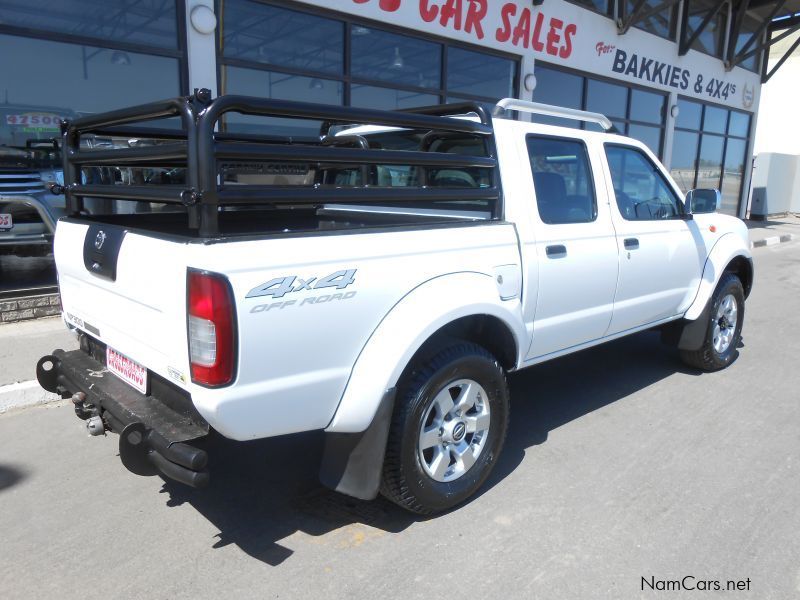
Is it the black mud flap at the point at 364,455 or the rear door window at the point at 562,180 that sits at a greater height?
the rear door window at the point at 562,180

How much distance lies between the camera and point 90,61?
6660 mm

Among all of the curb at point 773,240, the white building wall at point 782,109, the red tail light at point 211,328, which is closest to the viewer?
the red tail light at point 211,328

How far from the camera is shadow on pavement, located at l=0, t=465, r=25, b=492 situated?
10.8 feet

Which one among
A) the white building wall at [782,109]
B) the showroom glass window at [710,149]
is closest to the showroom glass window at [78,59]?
the showroom glass window at [710,149]

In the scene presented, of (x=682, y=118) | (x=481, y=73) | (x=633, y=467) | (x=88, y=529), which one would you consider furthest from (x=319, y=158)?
(x=682, y=118)

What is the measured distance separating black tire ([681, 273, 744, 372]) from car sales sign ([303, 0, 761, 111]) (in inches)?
237

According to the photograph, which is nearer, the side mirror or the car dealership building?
the side mirror

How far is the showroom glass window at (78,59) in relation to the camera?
6258 millimetres

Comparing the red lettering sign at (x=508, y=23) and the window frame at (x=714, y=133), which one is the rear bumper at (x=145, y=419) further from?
the window frame at (x=714, y=133)

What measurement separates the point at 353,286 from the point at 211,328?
580 millimetres

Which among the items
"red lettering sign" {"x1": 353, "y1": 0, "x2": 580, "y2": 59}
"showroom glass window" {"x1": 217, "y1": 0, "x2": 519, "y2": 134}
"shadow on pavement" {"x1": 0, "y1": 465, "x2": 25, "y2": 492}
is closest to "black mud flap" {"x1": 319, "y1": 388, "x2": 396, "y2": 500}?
"shadow on pavement" {"x1": 0, "y1": 465, "x2": 25, "y2": 492}

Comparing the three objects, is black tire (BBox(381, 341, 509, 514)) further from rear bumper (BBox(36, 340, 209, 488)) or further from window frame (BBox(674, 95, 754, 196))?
window frame (BBox(674, 95, 754, 196))

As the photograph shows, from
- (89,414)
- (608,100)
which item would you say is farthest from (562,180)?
(608,100)

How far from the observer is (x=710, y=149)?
17.7 metres
